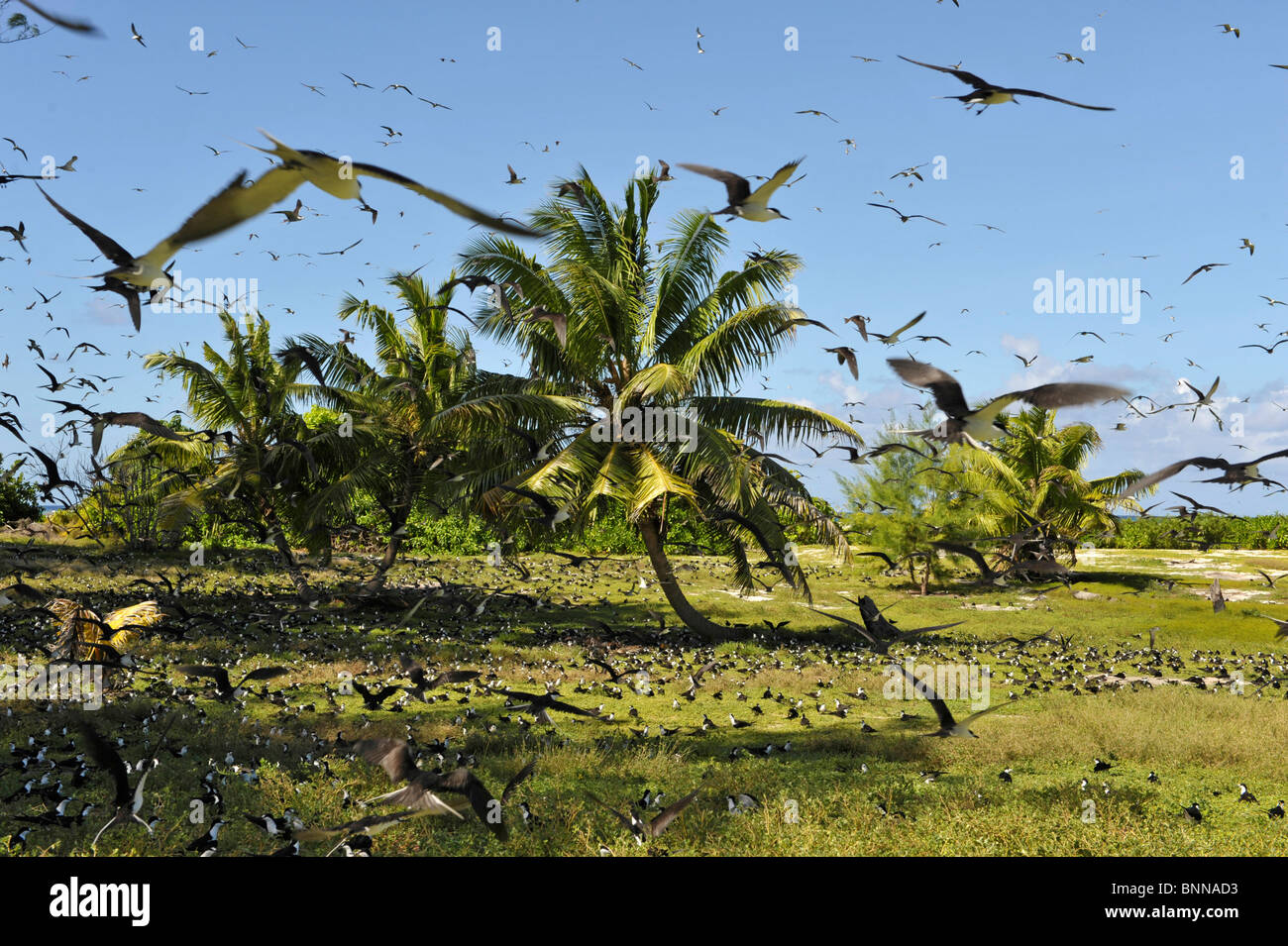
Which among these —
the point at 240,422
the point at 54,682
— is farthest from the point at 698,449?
the point at 240,422

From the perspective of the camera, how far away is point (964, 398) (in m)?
6.79

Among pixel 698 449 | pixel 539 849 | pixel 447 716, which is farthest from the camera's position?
pixel 698 449

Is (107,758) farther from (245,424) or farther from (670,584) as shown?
(245,424)

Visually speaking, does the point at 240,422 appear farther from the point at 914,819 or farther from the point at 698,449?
the point at 914,819

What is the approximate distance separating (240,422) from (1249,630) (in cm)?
2674

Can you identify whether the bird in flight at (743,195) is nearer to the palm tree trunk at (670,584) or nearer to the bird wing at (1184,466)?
the bird wing at (1184,466)

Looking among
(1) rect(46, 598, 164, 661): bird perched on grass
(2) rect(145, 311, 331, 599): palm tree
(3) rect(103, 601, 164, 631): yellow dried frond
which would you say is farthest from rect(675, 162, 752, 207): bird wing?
(2) rect(145, 311, 331, 599): palm tree

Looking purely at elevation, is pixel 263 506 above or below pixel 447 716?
above

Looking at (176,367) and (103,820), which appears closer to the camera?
(103,820)

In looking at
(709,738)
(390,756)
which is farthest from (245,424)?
(390,756)

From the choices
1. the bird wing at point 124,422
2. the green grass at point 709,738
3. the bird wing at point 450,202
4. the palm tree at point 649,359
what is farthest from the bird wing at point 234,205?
the palm tree at point 649,359

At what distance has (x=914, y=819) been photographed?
23.4 ft

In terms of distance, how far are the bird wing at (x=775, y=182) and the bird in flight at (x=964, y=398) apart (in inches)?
68.4

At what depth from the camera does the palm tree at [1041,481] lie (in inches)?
1212
